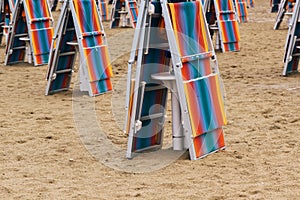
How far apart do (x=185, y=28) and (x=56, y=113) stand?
268 centimetres

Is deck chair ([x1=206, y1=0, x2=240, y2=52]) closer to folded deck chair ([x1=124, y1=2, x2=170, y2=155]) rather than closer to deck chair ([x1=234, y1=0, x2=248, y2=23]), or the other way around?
deck chair ([x1=234, y1=0, x2=248, y2=23])

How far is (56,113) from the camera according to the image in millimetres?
7879

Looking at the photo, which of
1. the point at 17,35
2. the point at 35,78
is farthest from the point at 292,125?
the point at 17,35

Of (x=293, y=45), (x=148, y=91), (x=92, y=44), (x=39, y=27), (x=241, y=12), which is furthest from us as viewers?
(x=241, y=12)

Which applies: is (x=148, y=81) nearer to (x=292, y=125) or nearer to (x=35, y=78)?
(x=292, y=125)

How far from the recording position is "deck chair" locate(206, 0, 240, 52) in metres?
13.1

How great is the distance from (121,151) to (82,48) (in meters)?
2.86

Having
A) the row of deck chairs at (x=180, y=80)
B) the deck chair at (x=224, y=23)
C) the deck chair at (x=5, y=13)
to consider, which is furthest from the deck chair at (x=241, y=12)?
the row of deck chairs at (x=180, y=80)

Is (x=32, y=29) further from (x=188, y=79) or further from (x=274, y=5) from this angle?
(x=274, y=5)

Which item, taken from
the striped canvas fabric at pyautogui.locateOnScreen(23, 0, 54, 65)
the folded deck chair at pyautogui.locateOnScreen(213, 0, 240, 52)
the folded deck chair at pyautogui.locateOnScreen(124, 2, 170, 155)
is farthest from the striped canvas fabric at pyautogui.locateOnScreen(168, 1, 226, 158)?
the folded deck chair at pyautogui.locateOnScreen(213, 0, 240, 52)

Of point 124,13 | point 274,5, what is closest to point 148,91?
point 124,13

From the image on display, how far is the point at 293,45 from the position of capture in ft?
32.8

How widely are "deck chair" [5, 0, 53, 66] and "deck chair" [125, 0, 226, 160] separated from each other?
602cm

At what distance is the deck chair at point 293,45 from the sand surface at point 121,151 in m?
0.25
